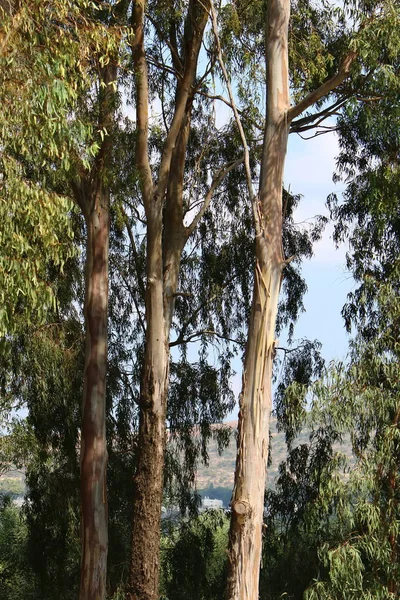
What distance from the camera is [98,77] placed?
10.2 metres

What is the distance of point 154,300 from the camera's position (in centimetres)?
1055

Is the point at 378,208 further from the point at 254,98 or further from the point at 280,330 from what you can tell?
the point at 280,330

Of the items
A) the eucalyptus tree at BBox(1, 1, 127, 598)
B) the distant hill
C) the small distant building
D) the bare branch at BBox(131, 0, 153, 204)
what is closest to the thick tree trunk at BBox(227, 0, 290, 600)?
the eucalyptus tree at BBox(1, 1, 127, 598)

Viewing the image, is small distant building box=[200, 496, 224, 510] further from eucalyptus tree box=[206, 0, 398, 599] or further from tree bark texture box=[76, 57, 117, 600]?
eucalyptus tree box=[206, 0, 398, 599]

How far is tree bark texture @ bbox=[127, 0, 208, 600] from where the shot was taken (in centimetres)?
1007

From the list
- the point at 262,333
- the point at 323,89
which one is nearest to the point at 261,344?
the point at 262,333

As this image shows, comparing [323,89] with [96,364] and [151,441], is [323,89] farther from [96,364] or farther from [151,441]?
[96,364]

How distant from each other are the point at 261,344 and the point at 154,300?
7.83ft

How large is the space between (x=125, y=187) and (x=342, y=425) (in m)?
3.31

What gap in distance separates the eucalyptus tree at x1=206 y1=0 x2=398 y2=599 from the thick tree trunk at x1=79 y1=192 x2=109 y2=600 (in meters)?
2.79

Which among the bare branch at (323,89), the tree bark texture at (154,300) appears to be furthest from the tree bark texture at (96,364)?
the bare branch at (323,89)

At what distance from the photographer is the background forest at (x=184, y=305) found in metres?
8.26

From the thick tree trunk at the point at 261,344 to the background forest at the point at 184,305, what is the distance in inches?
0.7

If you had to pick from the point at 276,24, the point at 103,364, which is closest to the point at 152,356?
the point at 103,364
